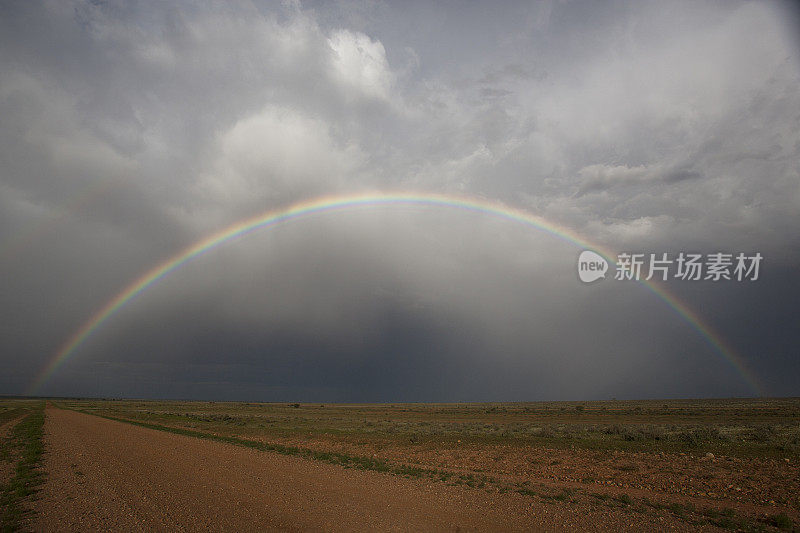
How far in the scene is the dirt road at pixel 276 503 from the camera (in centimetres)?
1081

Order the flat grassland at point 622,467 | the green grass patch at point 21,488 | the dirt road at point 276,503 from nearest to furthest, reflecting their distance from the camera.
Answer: the dirt road at point 276,503
the green grass patch at point 21,488
the flat grassland at point 622,467

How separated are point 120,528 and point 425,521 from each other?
23.6 ft

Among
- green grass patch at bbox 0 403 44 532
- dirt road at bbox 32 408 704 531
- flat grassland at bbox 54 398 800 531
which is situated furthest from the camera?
flat grassland at bbox 54 398 800 531

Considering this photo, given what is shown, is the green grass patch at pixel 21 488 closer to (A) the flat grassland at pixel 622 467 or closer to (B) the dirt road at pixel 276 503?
(B) the dirt road at pixel 276 503

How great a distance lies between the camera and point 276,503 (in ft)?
41.7

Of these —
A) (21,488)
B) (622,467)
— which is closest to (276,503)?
(21,488)

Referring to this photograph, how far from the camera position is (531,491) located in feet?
46.1

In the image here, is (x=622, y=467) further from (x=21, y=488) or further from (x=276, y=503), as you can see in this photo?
(x=21, y=488)

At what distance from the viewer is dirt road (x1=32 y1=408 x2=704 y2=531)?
10.8 metres

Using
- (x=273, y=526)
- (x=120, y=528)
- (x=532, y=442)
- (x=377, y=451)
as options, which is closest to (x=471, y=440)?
(x=532, y=442)

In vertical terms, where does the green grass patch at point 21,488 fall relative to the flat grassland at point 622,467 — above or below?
below

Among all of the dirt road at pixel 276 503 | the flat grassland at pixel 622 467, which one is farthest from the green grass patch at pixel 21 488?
the flat grassland at pixel 622 467

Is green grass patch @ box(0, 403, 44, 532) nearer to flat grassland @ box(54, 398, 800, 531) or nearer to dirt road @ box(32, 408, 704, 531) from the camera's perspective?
dirt road @ box(32, 408, 704, 531)

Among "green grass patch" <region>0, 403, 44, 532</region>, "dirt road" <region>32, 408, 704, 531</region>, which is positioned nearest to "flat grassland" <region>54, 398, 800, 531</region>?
"dirt road" <region>32, 408, 704, 531</region>
